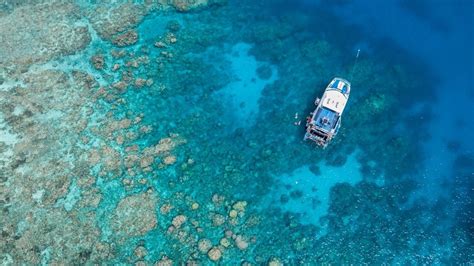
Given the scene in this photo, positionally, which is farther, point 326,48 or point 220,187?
point 326,48

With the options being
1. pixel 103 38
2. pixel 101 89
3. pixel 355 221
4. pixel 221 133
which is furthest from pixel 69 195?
pixel 355 221

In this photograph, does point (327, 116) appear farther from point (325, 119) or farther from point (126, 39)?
point (126, 39)

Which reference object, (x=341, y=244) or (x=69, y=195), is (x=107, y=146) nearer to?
(x=69, y=195)

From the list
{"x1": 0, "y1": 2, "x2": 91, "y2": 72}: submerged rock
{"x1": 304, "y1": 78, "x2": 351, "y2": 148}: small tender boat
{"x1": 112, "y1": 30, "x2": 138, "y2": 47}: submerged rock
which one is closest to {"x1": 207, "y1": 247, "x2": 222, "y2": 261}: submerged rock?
{"x1": 304, "y1": 78, "x2": 351, "y2": 148}: small tender boat

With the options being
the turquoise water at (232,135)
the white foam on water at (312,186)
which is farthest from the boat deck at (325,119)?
the white foam on water at (312,186)

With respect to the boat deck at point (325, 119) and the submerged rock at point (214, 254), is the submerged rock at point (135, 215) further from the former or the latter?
the boat deck at point (325, 119)
